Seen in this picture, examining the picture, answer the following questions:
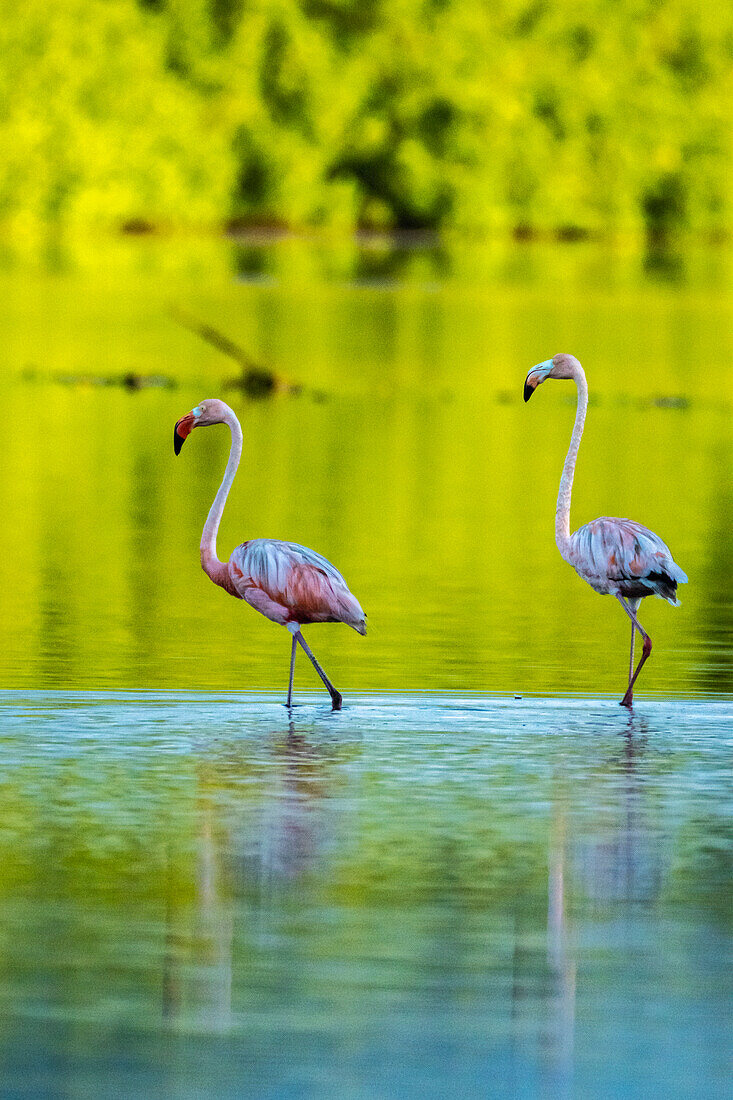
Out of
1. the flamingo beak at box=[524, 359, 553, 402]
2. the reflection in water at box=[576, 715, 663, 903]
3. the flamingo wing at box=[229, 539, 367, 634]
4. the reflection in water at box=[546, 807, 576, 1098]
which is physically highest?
the flamingo beak at box=[524, 359, 553, 402]

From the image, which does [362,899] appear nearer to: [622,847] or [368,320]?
[622,847]

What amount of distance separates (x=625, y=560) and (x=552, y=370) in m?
1.15

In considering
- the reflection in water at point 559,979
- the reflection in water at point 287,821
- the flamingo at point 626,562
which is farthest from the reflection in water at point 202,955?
the flamingo at point 626,562

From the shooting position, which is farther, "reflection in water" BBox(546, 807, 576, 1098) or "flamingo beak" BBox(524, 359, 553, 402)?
"flamingo beak" BBox(524, 359, 553, 402)

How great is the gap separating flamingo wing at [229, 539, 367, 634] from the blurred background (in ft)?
2.61

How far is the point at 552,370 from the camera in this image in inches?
430

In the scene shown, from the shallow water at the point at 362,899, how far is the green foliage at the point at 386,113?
56932 millimetres

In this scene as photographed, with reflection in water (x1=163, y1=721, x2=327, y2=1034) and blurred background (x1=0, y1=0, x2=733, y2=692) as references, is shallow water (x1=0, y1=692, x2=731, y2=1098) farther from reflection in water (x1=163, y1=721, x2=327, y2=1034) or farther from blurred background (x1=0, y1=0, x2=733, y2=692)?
blurred background (x1=0, y1=0, x2=733, y2=692)

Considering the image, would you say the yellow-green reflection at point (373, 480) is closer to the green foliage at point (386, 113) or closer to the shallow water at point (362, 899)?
the shallow water at point (362, 899)

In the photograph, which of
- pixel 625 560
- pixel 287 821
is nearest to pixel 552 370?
pixel 625 560

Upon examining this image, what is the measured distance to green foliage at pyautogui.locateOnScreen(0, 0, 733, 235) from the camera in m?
67.6

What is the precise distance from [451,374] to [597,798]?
22.4 metres

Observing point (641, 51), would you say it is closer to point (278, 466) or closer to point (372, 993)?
point (278, 466)

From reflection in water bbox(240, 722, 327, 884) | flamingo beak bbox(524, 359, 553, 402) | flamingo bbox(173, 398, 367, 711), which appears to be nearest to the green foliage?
flamingo beak bbox(524, 359, 553, 402)
